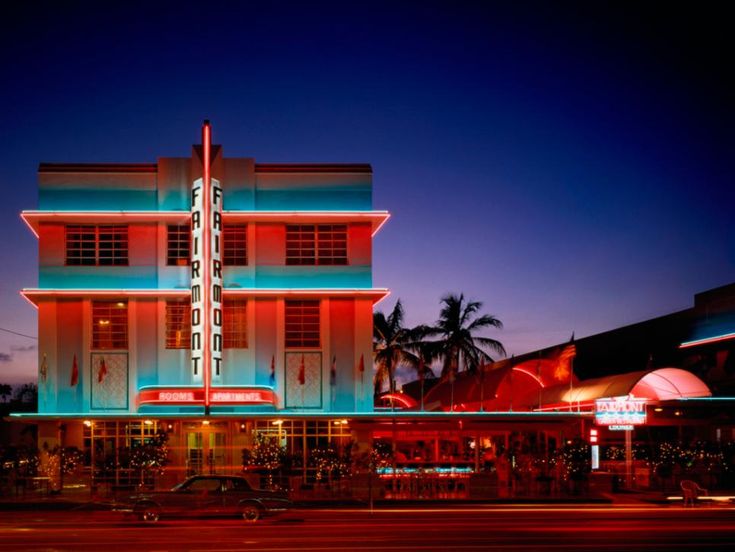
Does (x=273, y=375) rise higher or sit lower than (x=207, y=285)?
lower

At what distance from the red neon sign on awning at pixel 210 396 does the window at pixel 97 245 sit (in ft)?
21.6

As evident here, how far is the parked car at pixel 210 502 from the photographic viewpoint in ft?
98.0

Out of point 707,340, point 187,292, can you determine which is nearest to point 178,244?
point 187,292

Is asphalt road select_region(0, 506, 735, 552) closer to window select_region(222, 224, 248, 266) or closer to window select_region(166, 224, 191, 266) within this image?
window select_region(166, 224, 191, 266)

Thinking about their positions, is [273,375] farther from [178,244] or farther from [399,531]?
[399,531]

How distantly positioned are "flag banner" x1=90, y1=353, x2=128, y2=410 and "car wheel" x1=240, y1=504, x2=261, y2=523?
17.8 metres

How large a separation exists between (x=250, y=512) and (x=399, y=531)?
18.7 feet

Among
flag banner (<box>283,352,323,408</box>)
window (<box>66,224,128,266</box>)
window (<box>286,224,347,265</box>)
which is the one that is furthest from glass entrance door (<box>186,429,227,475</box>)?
window (<box>286,224,347,265</box>)

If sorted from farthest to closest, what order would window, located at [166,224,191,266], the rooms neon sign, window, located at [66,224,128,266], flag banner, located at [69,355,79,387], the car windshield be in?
1. window, located at [166,224,191,266]
2. window, located at [66,224,128,266]
3. flag banner, located at [69,355,79,387]
4. the rooms neon sign
5. the car windshield

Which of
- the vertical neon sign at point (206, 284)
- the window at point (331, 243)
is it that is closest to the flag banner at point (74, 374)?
the vertical neon sign at point (206, 284)

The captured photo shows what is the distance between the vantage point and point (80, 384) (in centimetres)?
4641

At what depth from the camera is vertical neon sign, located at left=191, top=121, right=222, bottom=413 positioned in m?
44.3

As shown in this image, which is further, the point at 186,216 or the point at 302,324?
the point at 302,324

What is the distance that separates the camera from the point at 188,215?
47.1m
